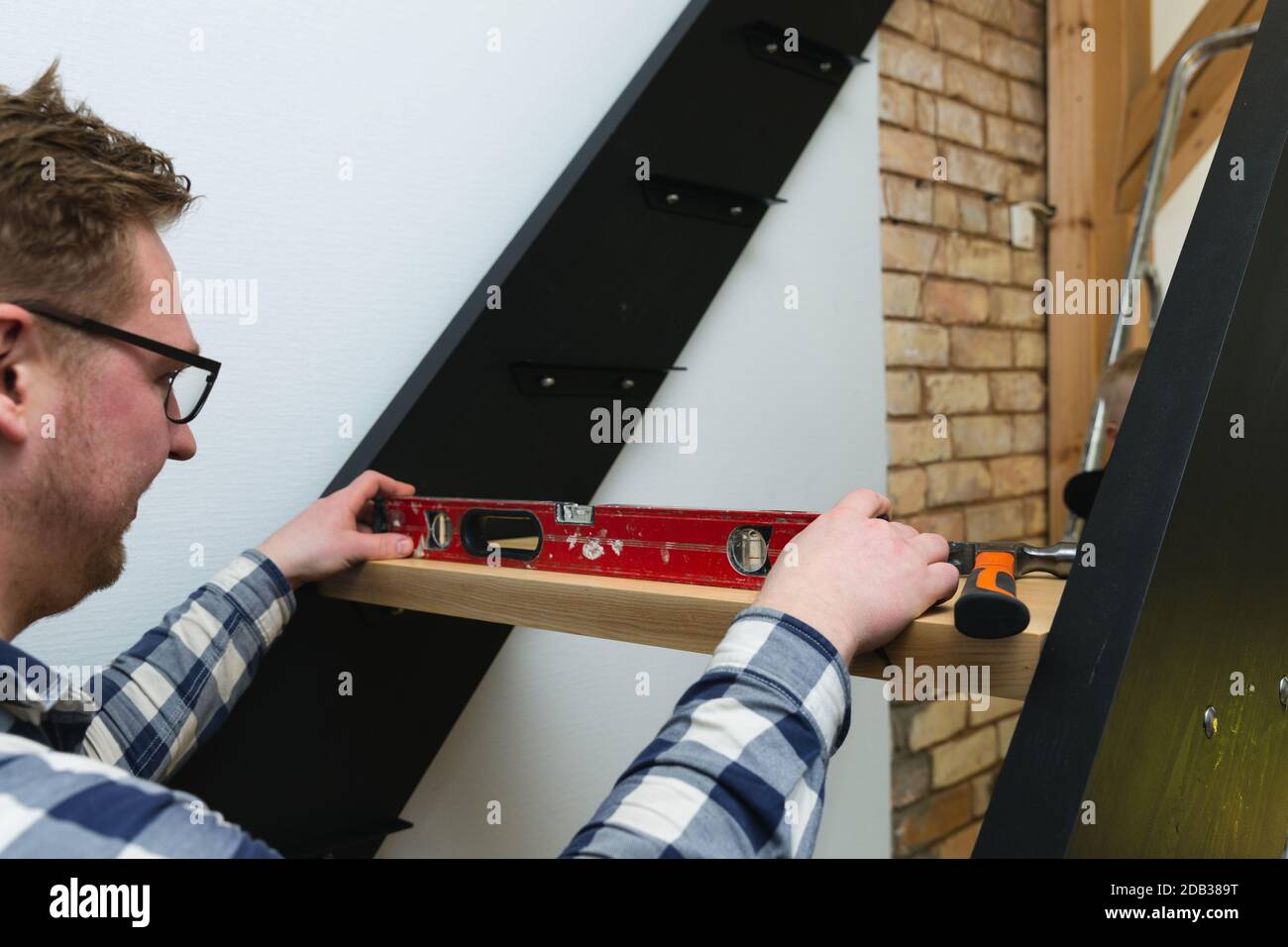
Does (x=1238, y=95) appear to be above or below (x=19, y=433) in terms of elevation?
above

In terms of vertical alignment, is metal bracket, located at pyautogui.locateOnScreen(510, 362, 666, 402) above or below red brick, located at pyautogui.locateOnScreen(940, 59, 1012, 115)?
below

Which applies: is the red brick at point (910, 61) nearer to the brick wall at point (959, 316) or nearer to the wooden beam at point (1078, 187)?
the brick wall at point (959, 316)

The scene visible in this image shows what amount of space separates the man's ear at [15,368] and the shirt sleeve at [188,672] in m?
0.29

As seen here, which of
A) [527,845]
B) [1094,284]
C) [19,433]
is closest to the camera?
[19,433]

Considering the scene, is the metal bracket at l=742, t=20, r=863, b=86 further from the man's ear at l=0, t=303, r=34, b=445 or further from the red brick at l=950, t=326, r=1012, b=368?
the man's ear at l=0, t=303, r=34, b=445

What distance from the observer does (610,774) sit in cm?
153

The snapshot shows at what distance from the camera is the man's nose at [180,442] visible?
0.87 m

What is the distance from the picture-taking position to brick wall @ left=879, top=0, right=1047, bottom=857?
198 centimetres

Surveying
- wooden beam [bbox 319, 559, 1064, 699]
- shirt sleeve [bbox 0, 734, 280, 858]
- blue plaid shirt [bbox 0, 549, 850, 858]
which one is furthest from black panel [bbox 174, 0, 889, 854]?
shirt sleeve [bbox 0, 734, 280, 858]

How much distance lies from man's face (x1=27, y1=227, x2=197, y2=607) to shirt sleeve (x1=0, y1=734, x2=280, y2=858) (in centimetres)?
23

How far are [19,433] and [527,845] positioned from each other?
0.94 m

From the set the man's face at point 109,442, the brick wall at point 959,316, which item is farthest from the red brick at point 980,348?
the man's face at point 109,442
